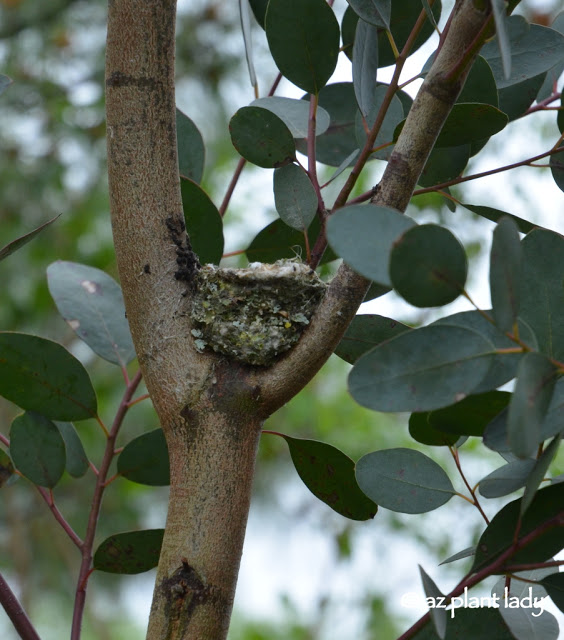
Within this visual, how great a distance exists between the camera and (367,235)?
344 millimetres

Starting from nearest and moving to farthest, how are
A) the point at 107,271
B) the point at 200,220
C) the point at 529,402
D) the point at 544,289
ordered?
the point at 529,402 < the point at 544,289 < the point at 200,220 < the point at 107,271

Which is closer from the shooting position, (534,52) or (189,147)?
Result: (534,52)

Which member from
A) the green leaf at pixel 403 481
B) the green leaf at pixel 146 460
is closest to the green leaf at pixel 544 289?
the green leaf at pixel 403 481

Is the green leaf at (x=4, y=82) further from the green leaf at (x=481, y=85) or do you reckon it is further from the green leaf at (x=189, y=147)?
the green leaf at (x=481, y=85)

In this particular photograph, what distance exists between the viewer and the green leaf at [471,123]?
0.50 meters

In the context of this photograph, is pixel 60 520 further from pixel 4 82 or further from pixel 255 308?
pixel 4 82

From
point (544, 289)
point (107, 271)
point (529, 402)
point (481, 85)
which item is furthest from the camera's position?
point (107, 271)

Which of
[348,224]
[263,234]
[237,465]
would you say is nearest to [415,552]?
[263,234]

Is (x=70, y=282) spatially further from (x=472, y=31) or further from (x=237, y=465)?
(x=472, y=31)

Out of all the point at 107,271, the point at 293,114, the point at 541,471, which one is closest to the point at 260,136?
the point at 293,114

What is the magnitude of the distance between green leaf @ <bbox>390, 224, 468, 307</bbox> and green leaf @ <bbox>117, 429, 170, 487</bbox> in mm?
393

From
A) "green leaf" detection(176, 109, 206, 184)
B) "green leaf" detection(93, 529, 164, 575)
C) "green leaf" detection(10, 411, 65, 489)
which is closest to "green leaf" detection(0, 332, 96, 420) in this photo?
"green leaf" detection(10, 411, 65, 489)

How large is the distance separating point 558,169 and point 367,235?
311 mm

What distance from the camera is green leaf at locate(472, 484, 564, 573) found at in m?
0.43
